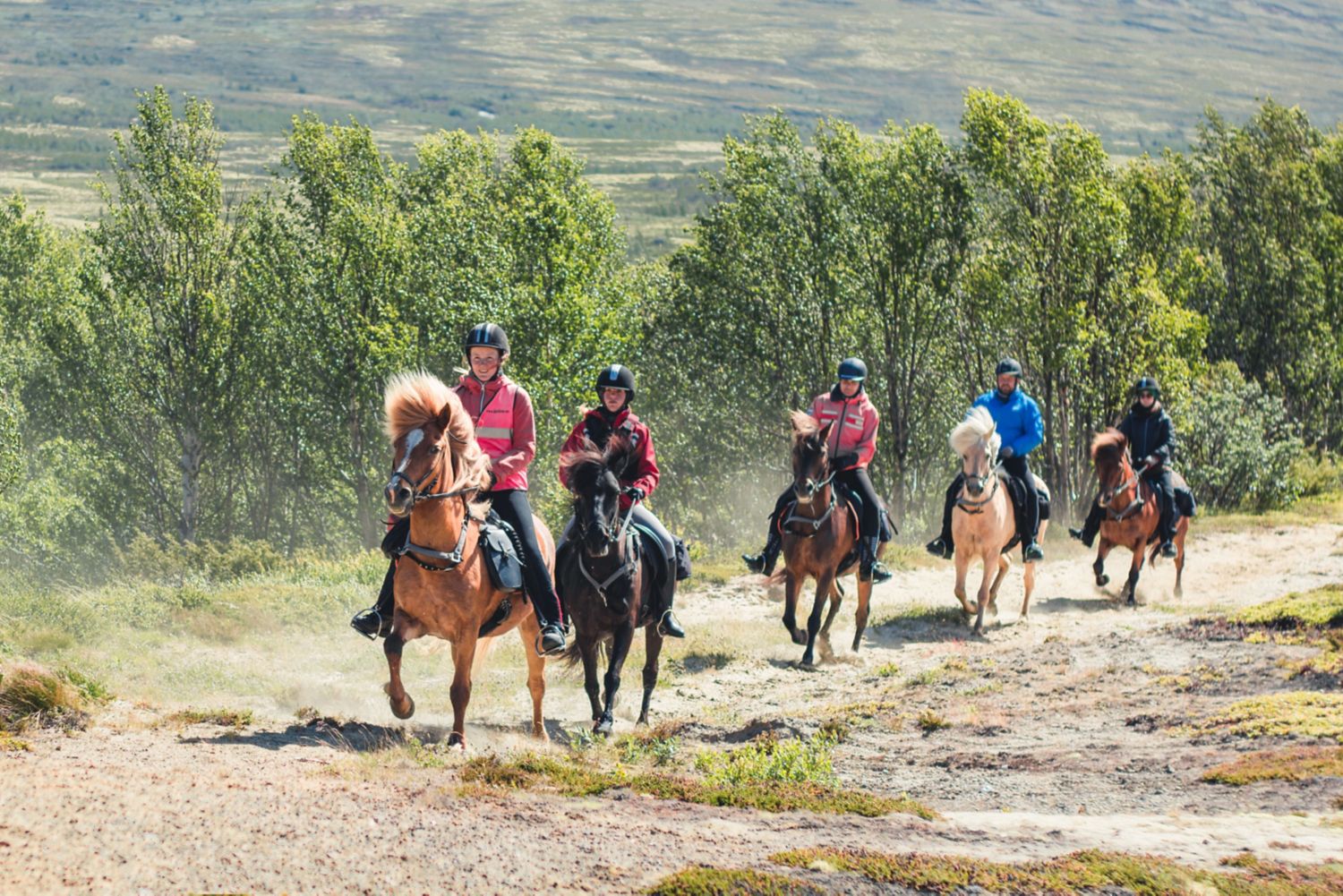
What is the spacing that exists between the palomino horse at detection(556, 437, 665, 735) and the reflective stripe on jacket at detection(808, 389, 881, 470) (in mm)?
3828

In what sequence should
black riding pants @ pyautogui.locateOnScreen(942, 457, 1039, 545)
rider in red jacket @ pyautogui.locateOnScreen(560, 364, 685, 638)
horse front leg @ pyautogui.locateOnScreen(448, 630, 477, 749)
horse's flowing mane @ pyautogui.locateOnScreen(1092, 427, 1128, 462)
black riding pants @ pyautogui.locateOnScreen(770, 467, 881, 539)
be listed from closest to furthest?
horse front leg @ pyautogui.locateOnScreen(448, 630, 477, 749), rider in red jacket @ pyautogui.locateOnScreen(560, 364, 685, 638), black riding pants @ pyautogui.locateOnScreen(770, 467, 881, 539), black riding pants @ pyautogui.locateOnScreen(942, 457, 1039, 545), horse's flowing mane @ pyautogui.locateOnScreen(1092, 427, 1128, 462)

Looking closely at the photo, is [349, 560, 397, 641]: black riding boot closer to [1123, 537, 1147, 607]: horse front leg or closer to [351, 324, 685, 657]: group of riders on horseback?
[351, 324, 685, 657]: group of riders on horseback

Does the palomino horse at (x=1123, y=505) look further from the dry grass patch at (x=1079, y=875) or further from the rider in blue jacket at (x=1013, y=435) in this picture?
the dry grass patch at (x=1079, y=875)

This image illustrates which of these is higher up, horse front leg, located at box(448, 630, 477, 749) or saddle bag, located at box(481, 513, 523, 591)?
saddle bag, located at box(481, 513, 523, 591)

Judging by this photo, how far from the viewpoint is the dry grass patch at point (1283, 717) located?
1042 centimetres

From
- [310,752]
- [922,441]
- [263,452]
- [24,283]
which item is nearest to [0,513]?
[263,452]

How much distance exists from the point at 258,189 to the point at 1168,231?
26.8 metres

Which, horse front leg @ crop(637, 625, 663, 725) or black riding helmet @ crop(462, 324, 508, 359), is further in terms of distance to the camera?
horse front leg @ crop(637, 625, 663, 725)

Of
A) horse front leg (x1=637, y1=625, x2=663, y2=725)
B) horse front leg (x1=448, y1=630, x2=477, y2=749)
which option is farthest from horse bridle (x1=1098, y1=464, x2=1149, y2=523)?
horse front leg (x1=448, y1=630, x2=477, y2=749)

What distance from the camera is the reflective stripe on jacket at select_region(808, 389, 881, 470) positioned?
15188mm

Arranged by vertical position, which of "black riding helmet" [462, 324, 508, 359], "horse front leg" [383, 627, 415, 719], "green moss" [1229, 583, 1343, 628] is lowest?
"green moss" [1229, 583, 1343, 628]

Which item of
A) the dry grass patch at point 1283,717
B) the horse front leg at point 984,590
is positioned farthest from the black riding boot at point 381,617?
the horse front leg at point 984,590

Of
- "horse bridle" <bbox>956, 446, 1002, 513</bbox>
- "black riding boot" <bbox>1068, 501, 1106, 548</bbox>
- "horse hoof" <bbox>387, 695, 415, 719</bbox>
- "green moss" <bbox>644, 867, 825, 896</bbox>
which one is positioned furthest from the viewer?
"black riding boot" <bbox>1068, 501, 1106, 548</bbox>

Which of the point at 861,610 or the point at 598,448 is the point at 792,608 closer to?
the point at 861,610
